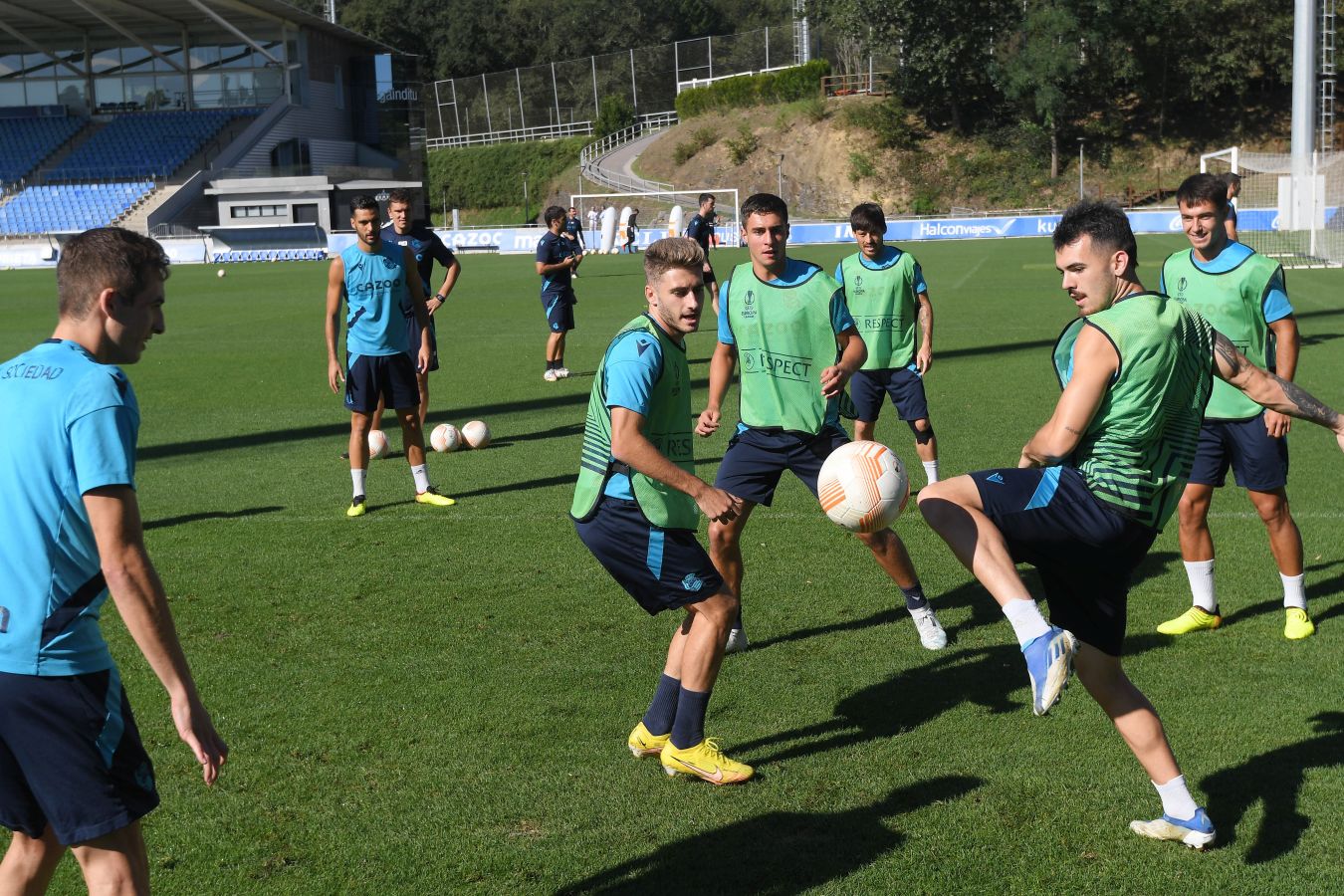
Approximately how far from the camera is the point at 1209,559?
6.55 m

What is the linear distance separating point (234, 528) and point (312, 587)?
1.84m

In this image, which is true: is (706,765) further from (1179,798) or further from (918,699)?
(1179,798)

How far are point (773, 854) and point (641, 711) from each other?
1.37 m

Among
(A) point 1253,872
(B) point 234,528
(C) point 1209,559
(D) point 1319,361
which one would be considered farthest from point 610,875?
(D) point 1319,361

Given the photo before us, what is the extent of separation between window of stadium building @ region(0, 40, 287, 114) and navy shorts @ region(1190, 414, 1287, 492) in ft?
204

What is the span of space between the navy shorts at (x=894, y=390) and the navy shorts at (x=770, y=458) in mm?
3119

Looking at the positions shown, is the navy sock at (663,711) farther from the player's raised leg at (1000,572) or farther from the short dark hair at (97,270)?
the short dark hair at (97,270)

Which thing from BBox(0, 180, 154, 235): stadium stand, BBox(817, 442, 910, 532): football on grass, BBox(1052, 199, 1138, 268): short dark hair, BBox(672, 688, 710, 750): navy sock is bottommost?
BBox(672, 688, 710, 750): navy sock

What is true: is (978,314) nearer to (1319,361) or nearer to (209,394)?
(1319,361)

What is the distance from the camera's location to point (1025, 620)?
3609mm

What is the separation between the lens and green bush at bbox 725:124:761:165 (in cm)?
6656

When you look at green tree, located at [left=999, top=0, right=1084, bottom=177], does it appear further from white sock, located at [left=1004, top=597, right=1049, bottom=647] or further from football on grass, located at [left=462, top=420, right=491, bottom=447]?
white sock, located at [left=1004, top=597, right=1049, bottom=647]

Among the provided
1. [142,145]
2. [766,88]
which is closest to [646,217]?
[766,88]

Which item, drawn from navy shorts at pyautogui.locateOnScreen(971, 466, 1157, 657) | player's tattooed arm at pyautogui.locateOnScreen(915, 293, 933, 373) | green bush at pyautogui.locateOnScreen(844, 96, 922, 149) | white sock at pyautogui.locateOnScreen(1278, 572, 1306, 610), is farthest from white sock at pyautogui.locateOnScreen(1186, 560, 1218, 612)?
green bush at pyautogui.locateOnScreen(844, 96, 922, 149)
